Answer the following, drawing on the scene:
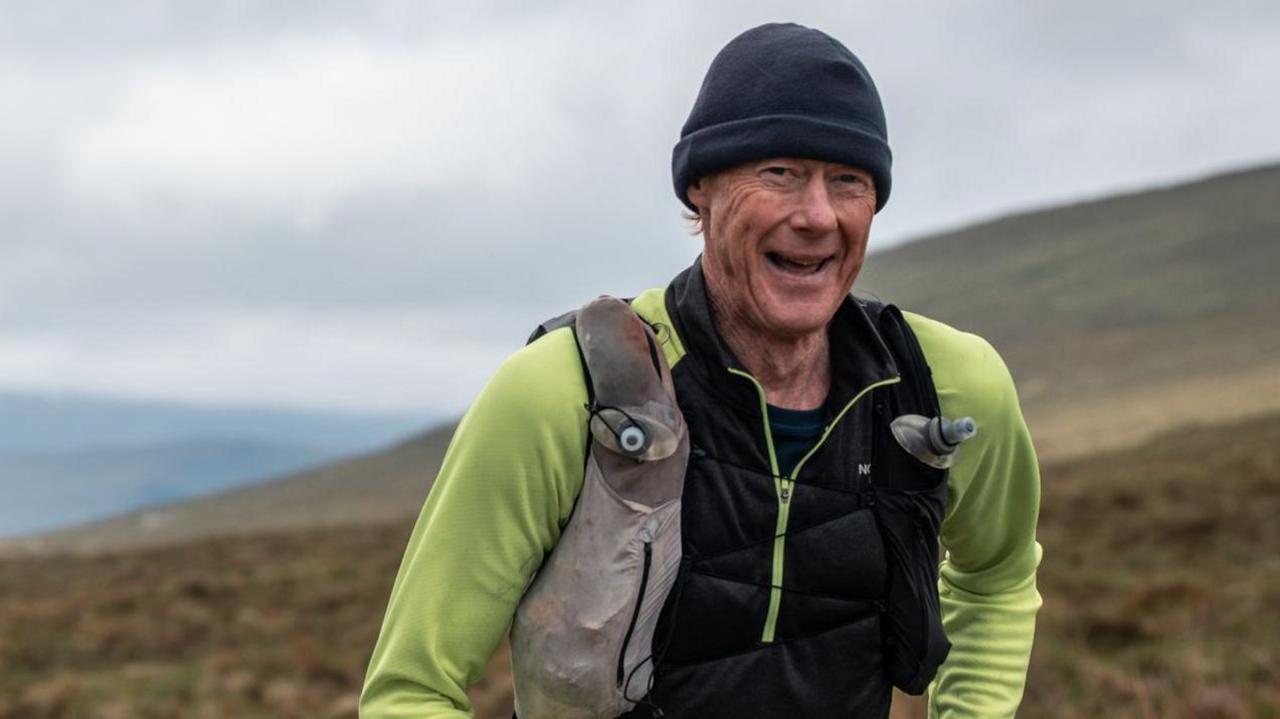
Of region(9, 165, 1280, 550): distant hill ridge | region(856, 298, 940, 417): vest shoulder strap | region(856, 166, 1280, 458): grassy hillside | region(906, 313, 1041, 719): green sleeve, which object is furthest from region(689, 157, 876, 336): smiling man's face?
region(856, 166, 1280, 458): grassy hillside

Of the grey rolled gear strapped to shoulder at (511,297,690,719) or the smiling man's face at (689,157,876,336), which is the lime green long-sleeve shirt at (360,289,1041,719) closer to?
the grey rolled gear strapped to shoulder at (511,297,690,719)

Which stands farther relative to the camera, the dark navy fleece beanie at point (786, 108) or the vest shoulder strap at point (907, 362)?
the vest shoulder strap at point (907, 362)

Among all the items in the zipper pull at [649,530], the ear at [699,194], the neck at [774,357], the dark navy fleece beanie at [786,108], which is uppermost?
the dark navy fleece beanie at [786,108]

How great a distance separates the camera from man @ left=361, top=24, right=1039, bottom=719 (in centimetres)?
269

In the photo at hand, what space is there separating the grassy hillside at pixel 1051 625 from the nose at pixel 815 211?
5335 mm

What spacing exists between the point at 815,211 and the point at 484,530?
35.1 inches

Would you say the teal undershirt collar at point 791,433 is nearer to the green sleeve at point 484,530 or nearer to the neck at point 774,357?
the neck at point 774,357

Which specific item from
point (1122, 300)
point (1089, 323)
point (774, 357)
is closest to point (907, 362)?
point (774, 357)

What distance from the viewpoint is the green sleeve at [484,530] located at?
8.74ft

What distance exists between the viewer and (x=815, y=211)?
2.80m

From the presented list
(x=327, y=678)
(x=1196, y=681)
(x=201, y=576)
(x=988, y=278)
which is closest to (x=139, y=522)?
(x=988, y=278)

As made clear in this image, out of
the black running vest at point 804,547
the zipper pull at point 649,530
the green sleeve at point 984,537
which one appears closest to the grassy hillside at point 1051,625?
the green sleeve at point 984,537

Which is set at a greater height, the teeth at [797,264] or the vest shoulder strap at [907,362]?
the teeth at [797,264]

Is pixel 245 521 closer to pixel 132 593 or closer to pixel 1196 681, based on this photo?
pixel 132 593
